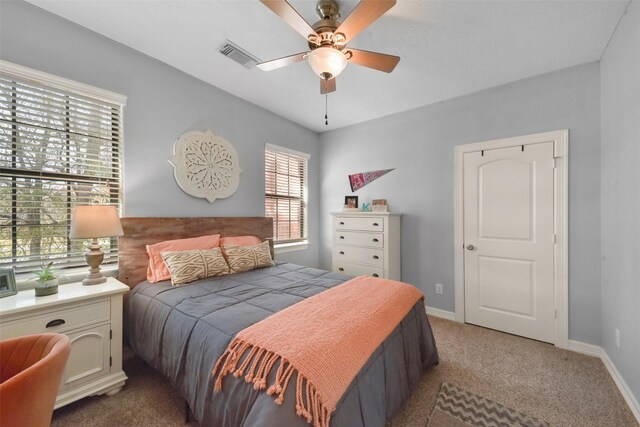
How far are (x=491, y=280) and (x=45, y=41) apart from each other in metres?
4.38

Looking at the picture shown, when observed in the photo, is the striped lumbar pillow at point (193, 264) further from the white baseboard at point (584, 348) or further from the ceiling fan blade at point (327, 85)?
the white baseboard at point (584, 348)

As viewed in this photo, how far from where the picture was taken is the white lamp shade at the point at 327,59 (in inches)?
62.0

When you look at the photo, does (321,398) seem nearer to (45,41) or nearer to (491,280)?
(491,280)

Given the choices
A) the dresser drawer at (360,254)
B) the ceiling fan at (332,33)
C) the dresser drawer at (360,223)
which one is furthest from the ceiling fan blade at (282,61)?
the dresser drawer at (360,254)

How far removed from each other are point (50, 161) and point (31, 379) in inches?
69.8

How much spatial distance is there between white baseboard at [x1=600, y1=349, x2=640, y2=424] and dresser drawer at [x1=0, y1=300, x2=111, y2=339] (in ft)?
11.2

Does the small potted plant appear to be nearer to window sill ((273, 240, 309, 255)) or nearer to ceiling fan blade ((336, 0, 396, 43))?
window sill ((273, 240, 309, 255))

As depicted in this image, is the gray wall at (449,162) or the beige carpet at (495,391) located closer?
the beige carpet at (495,391)

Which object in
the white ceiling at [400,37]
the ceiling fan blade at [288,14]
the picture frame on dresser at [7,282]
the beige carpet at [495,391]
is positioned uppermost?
the white ceiling at [400,37]

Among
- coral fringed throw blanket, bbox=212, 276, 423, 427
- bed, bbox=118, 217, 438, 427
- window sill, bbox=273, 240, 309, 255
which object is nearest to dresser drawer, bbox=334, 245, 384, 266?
window sill, bbox=273, 240, 309, 255

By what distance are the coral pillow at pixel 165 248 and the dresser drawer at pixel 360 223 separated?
5.40 ft

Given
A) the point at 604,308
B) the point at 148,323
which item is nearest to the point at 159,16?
the point at 148,323

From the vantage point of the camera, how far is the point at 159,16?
1.86m

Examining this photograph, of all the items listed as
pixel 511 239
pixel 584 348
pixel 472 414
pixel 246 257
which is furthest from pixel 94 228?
pixel 584 348
